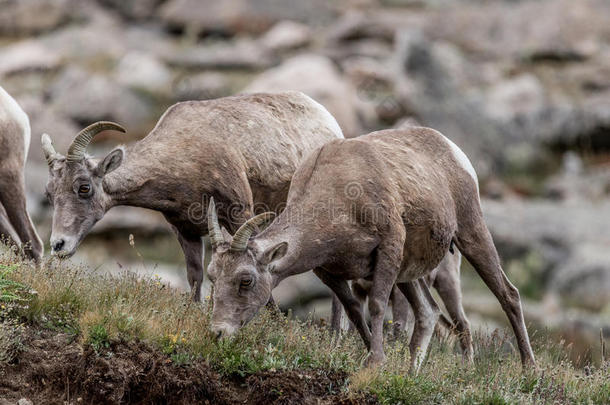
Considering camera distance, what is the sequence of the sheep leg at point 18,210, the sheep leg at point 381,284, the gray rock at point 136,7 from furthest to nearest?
the gray rock at point 136,7 < the sheep leg at point 18,210 < the sheep leg at point 381,284

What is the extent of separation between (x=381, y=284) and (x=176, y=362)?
186cm

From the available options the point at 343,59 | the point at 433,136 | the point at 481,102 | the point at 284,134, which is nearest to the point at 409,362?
the point at 433,136

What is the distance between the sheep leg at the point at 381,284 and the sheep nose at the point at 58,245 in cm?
289

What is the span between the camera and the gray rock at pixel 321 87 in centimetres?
2717

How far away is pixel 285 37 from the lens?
39281 millimetres

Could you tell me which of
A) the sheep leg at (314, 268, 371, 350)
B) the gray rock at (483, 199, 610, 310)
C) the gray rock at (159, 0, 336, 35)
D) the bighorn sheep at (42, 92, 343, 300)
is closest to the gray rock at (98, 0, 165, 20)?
the gray rock at (159, 0, 336, 35)

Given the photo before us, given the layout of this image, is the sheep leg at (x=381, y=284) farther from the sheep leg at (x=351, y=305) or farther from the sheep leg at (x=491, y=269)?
the sheep leg at (x=491, y=269)

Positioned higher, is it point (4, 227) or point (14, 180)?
point (14, 180)

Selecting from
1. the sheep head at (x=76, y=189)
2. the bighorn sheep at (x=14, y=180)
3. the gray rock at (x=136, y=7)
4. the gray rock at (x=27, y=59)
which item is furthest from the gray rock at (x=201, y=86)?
the sheep head at (x=76, y=189)

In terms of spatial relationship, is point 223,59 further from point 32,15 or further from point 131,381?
point 131,381

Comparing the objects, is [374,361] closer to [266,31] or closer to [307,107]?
[307,107]

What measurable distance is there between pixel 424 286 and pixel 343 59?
26800 millimetres

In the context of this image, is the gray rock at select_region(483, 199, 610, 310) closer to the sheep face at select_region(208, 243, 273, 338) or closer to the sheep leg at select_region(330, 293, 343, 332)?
the sheep leg at select_region(330, 293, 343, 332)

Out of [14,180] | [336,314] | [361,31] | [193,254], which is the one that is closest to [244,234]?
[193,254]
